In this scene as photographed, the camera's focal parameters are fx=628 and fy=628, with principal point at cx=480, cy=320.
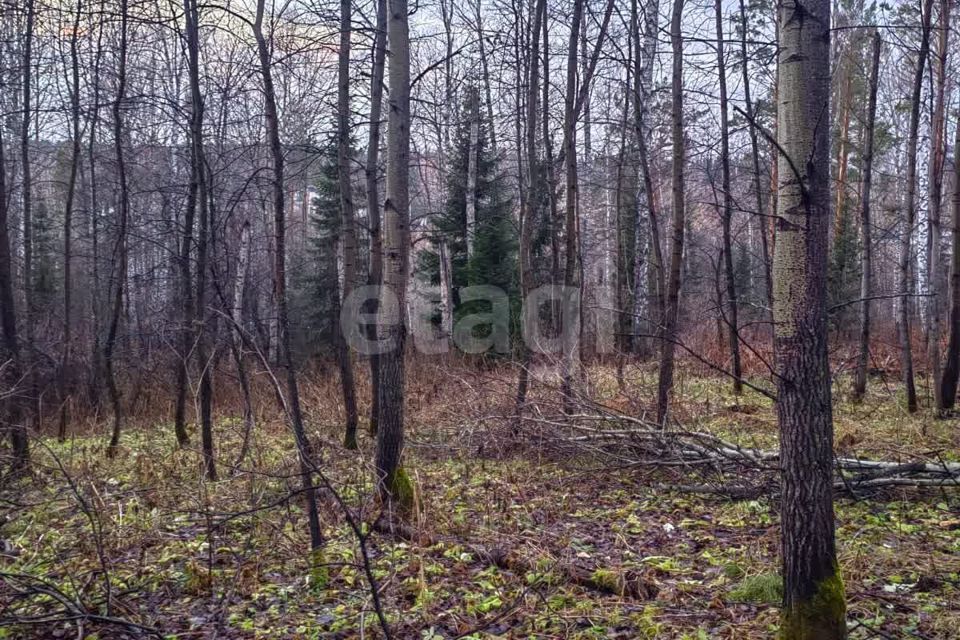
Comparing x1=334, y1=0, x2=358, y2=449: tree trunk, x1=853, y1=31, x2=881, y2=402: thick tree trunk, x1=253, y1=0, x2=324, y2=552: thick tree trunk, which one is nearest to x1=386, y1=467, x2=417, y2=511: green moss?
x1=253, y1=0, x2=324, y2=552: thick tree trunk

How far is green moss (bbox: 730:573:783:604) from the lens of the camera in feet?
11.3

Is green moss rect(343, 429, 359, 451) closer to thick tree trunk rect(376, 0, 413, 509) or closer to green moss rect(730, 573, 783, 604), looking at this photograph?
thick tree trunk rect(376, 0, 413, 509)

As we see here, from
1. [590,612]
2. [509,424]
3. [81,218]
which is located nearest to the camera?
[590,612]

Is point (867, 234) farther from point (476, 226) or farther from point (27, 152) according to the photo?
point (27, 152)

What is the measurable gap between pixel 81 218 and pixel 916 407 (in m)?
26.2

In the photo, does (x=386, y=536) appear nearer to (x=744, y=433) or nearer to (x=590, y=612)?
(x=590, y=612)

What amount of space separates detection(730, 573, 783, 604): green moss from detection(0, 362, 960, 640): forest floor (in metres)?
0.01

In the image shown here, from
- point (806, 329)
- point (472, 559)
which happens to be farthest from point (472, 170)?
point (806, 329)

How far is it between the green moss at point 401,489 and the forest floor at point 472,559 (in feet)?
0.67

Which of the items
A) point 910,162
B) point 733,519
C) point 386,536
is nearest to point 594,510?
point 733,519

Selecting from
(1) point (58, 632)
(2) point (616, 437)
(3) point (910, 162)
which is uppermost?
(3) point (910, 162)

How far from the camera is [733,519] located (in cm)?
489

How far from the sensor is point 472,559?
4.31 m

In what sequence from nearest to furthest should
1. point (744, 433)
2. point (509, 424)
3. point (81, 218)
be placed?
point (509, 424)
point (744, 433)
point (81, 218)
